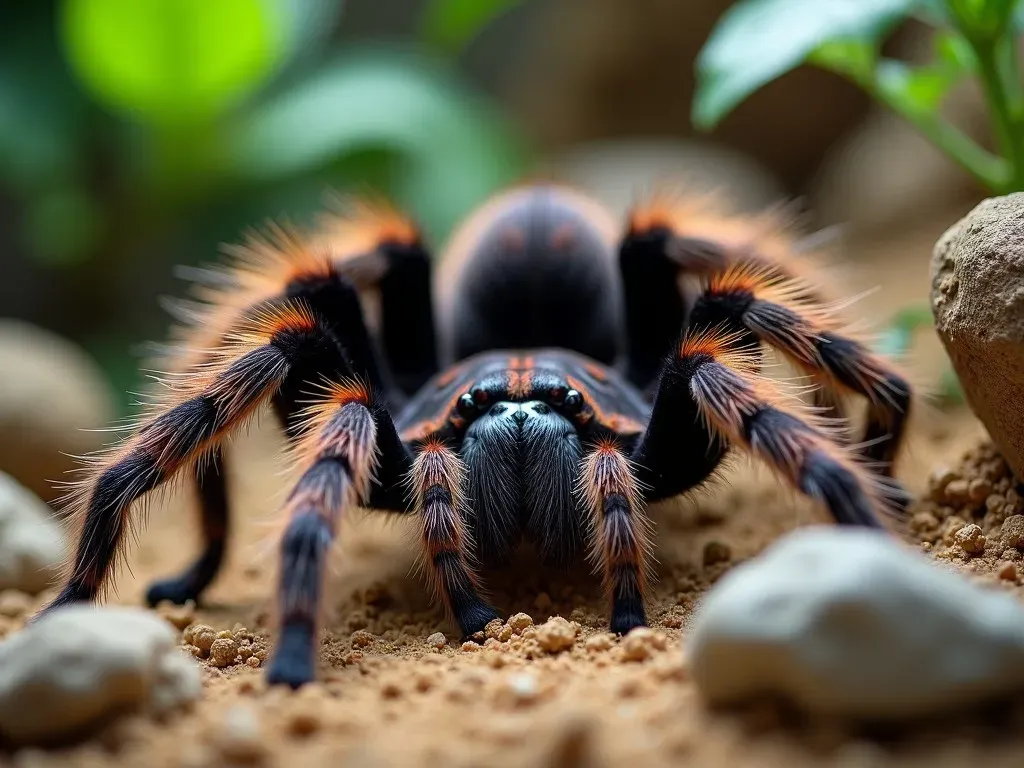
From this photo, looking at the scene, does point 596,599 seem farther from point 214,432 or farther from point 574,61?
point 574,61

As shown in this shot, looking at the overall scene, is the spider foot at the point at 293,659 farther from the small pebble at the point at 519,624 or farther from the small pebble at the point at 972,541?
the small pebble at the point at 972,541

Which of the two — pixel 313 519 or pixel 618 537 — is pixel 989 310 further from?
pixel 313 519

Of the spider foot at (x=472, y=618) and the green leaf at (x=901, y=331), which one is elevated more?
the green leaf at (x=901, y=331)

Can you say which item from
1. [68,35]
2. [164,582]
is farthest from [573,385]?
[68,35]

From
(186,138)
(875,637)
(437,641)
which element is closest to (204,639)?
(437,641)

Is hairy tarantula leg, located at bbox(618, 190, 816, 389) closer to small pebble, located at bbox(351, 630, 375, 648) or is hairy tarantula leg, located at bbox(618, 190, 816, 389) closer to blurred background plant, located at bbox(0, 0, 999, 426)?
Result: small pebble, located at bbox(351, 630, 375, 648)

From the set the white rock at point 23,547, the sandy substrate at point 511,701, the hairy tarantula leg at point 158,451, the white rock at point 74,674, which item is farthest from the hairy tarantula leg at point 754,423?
the white rock at point 23,547

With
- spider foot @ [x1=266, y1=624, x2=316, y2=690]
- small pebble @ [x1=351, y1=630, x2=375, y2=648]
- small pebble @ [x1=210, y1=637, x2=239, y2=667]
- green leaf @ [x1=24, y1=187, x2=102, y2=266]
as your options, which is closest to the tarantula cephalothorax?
spider foot @ [x1=266, y1=624, x2=316, y2=690]

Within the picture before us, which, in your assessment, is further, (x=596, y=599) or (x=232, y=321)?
(x=232, y=321)
